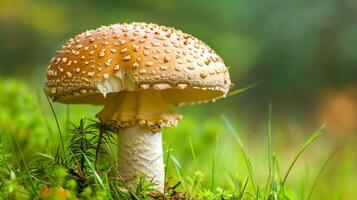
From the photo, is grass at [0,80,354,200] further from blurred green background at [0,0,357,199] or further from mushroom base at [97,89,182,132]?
blurred green background at [0,0,357,199]

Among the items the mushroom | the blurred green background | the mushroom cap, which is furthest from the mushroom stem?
the blurred green background

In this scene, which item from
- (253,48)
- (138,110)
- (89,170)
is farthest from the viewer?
(253,48)

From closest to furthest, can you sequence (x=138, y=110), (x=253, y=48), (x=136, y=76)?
(x=136, y=76), (x=138, y=110), (x=253, y=48)

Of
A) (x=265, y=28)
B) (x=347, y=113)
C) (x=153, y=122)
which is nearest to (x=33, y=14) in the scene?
(x=265, y=28)

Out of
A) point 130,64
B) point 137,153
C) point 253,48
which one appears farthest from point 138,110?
point 253,48

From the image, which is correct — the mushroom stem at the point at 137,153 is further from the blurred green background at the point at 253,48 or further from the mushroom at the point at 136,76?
the blurred green background at the point at 253,48


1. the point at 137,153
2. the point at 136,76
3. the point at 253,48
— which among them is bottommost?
the point at 253,48

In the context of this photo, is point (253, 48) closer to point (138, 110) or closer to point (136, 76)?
point (138, 110)

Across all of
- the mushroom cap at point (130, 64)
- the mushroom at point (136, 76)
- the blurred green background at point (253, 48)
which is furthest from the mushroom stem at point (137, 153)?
the blurred green background at point (253, 48)
